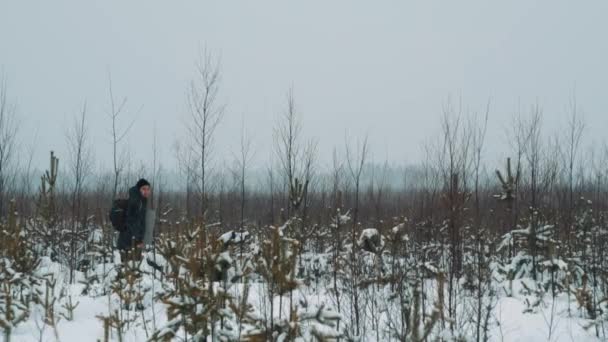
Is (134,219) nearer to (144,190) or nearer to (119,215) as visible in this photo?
(119,215)

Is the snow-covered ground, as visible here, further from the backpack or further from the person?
the backpack

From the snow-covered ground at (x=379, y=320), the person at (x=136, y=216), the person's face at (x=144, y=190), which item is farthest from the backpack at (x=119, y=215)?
the snow-covered ground at (x=379, y=320)

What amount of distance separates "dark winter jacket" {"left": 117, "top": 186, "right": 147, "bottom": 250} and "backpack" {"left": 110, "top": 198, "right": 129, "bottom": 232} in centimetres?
7

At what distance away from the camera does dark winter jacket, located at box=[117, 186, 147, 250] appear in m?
7.65

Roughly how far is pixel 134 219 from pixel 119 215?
259 mm

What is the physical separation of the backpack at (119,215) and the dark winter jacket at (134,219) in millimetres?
73

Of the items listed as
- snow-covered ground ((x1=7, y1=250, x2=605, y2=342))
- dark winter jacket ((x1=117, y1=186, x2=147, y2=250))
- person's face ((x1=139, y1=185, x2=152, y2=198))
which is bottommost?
snow-covered ground ((x1=7, y1=250, x2=605, y2=342))

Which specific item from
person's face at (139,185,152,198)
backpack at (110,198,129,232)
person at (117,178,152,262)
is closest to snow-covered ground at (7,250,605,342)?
person at (117,178,152,262)

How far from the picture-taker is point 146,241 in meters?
8.02

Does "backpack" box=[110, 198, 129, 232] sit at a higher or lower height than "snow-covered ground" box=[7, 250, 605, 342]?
higher

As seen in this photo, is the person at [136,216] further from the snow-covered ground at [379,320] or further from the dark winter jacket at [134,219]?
the snow-covered ground at [379,320]

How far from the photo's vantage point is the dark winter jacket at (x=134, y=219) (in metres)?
7.65

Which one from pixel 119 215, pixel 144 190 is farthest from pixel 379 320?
pixel 119 215

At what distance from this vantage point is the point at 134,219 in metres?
7.67
